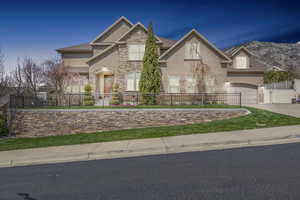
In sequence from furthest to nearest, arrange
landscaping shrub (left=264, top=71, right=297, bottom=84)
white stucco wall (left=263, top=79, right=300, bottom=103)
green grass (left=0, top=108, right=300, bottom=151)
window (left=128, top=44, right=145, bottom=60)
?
landscaping shrub (left=264, top=71, right=297, bottom=84), white stucco wall (left=263, top=79, right=300, bottom=103), window (left=128, top=44, right=145, bottom=60), green grass (left=0, top=108, right=300, bottom=151)

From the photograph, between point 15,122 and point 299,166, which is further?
point 15,122

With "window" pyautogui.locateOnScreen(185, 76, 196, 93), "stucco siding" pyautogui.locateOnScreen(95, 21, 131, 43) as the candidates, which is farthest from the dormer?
"stucco siding" pyautogui.locateOnScreen(95, 21, 131, 43)

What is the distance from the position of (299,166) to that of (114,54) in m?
19.5

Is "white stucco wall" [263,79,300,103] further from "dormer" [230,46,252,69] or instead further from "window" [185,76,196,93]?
"window" [185,76,196,93]

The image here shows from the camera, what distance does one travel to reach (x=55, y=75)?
75.8ft

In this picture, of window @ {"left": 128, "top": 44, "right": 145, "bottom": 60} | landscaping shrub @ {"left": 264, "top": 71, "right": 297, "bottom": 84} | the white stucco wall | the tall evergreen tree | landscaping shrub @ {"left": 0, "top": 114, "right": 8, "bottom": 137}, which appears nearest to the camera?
landscaping shrub @ {"left": 0, "top": 114, "right": 8, "bottom": 137}

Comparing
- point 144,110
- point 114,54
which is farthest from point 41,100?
point 144,110

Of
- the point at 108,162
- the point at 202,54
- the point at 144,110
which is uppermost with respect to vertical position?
the point at 202,54

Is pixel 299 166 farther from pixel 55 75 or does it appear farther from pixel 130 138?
pixel 55 75

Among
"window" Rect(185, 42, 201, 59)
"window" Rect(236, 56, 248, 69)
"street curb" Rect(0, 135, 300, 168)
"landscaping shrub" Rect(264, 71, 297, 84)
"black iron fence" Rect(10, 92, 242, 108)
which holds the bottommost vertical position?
"street curb" Rect(0, 135, 300, 168)

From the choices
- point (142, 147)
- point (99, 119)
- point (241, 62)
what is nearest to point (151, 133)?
point (142, 147)

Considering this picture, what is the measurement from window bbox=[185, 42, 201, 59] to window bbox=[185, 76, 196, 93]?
7.42 feet

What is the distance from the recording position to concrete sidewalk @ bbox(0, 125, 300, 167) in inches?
274

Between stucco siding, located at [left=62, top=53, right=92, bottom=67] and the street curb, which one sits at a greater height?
stucco siding, located at [left=62, top=53, right=92, bottom=67]
